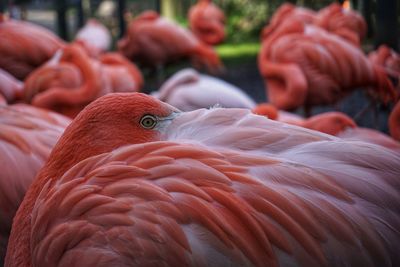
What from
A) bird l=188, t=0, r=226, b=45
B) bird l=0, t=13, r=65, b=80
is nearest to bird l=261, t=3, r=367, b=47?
bird l=0, t=13, r=65, b=80

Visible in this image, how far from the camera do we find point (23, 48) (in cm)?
482

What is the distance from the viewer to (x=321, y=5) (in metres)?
9.00

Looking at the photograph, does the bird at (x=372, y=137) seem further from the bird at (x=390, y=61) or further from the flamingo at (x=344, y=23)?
the flamingo at (x=344, y=23)

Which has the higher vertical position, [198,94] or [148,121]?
[148,121]

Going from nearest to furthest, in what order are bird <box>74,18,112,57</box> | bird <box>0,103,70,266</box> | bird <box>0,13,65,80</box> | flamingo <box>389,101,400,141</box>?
bird <box>0,103,70,266</box> < flamingo <box>389,101,400,141</box> < bird <box>0,13,65,80</box> < bird <box>74,18,112,57</box>

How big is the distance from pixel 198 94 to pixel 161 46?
3.20m

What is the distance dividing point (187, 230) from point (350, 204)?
0.37 m

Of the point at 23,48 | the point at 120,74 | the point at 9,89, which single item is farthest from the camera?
the point at 120,74

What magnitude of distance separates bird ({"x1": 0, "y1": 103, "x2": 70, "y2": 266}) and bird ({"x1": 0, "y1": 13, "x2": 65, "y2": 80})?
2231 mm

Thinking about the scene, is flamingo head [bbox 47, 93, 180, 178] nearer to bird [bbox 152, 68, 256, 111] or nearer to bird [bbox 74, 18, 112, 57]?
bird [bbox 152, 68, 256, 111]

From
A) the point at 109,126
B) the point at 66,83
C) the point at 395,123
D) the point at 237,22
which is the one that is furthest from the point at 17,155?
the point at 237,22

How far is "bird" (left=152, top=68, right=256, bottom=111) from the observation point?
5.04 m

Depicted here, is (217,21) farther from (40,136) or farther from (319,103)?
(40,136)

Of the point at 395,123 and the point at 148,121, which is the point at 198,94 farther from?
the point at 148,121
